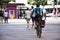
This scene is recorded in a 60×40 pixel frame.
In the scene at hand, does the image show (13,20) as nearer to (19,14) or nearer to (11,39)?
(19,14)

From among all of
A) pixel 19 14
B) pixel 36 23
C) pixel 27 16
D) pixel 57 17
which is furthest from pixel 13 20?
pixel 36 23

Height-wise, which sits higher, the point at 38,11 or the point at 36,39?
the point at 38,11

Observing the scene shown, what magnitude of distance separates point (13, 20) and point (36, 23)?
28.7ft

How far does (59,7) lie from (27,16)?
6.85 metres

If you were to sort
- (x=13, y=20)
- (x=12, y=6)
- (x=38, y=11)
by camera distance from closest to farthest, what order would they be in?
(x=38, y=11), (x=13, y=20), (x=12, y=6)

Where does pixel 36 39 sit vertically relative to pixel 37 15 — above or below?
below

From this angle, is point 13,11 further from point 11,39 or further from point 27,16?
point 11,39

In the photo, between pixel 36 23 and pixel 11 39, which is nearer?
pixel 11 39

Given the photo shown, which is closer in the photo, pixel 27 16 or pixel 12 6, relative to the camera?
pixel 27 16

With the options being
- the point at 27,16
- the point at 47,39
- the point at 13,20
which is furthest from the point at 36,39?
the point at 13,20

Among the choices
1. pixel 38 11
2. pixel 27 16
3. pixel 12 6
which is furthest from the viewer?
pixel 12 6

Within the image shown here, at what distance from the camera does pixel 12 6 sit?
19.0 m

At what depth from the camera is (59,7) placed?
730 inches

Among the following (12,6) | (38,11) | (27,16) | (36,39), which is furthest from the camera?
(12,6)
